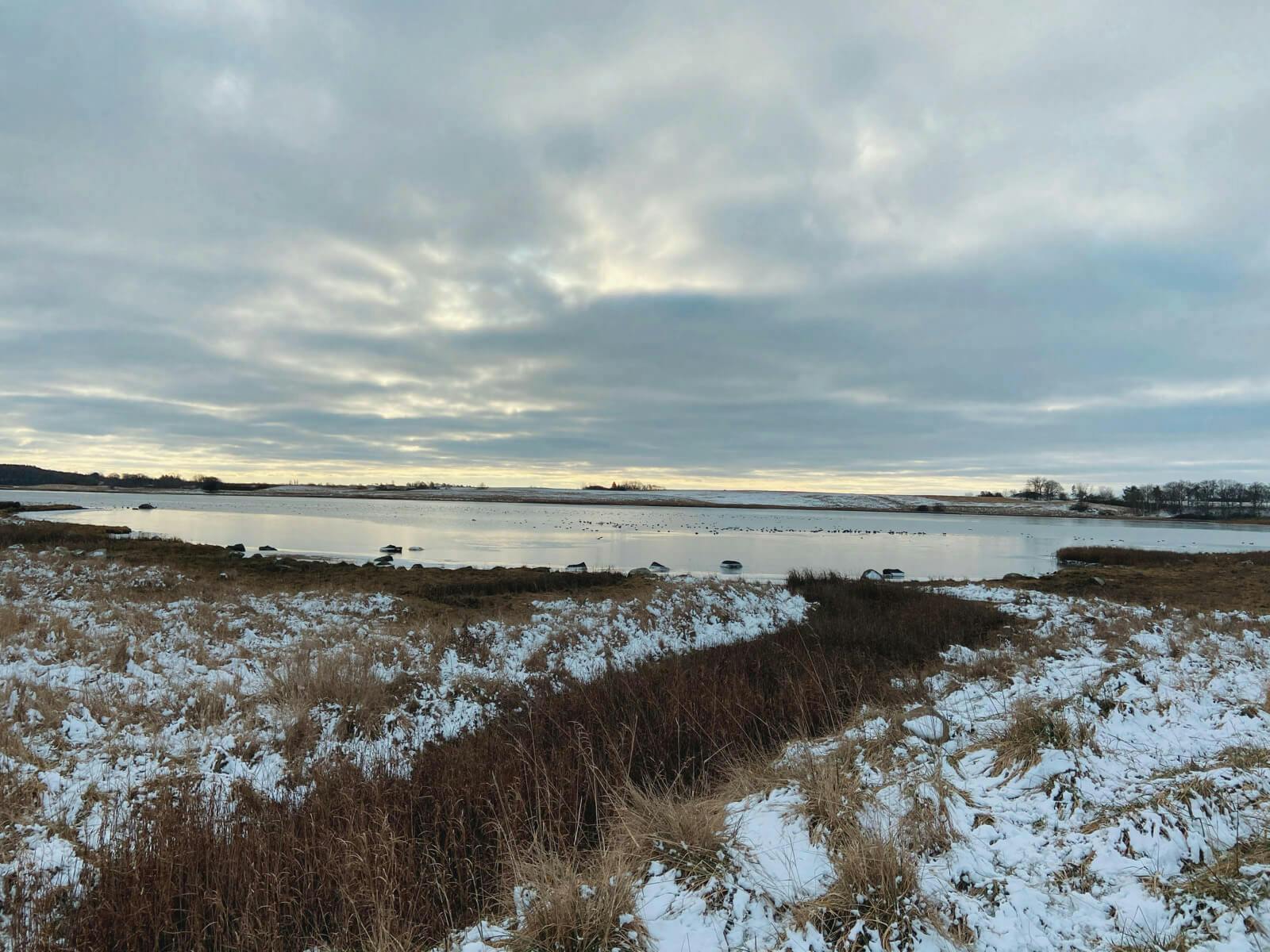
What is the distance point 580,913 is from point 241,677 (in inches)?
354

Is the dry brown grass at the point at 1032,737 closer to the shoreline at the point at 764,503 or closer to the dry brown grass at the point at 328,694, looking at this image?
the dry brown grass at the point at 328,694

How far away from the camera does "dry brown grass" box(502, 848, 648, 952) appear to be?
3691 mm

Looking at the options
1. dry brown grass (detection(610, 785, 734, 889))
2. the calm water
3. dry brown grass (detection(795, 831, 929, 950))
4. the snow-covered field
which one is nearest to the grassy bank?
dry brown grass (detection(610, 785, 734, 889))

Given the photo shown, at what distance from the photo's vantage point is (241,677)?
10281mm

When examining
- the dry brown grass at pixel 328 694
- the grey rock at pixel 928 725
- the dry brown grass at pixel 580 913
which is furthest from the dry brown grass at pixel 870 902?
the dry brown grass at pixel 328 694

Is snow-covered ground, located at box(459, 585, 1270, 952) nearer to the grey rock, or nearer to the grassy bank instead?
the grey rock

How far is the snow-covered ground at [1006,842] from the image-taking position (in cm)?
348

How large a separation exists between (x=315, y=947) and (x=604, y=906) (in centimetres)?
206

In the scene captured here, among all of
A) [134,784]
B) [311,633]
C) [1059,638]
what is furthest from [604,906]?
[1059,638]

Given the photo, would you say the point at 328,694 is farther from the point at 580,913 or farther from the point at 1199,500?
the point at 1199,500


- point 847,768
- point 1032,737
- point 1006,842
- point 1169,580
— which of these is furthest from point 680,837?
point 1169,580

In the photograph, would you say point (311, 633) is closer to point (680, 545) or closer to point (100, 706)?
point (100, 706)

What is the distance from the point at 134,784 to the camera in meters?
6.55

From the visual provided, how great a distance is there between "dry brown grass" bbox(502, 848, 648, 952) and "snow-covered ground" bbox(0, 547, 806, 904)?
4095 millimetres
